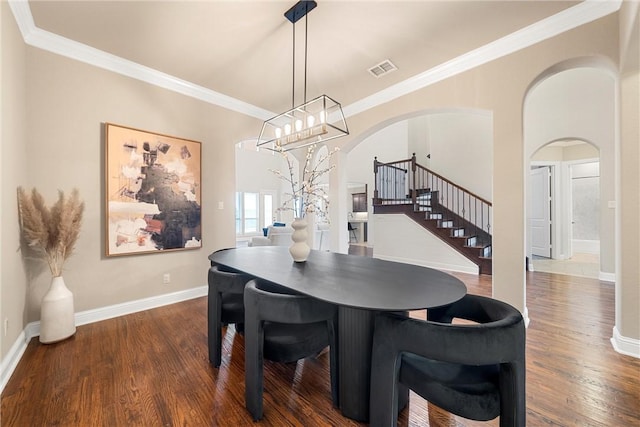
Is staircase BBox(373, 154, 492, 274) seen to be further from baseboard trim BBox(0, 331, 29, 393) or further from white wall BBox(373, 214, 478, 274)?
baseboard trim BBox(0, 331, 29, 393)

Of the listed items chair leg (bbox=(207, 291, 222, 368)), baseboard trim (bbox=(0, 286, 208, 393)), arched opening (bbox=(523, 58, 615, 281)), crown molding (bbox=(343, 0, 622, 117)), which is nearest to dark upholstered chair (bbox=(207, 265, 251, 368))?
chair leg (bbox=(207, 291, 222, 368))

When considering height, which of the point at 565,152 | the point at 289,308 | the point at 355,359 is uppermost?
the point at 565,152

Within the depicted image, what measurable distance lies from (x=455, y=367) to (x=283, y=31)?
9.67 feet

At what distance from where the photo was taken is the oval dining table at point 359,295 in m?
1.26

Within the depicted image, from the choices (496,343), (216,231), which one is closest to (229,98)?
(216,231)

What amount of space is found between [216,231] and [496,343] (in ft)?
11.9

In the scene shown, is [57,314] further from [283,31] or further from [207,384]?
Result: [283,31]

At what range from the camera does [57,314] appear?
2404 millimetres

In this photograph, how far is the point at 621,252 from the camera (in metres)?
2.25

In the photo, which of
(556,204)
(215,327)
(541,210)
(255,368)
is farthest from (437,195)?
(255,368)

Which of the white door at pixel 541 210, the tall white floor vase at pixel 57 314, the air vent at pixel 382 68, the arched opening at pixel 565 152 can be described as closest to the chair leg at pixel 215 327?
the tall white floor vase at pixel 57 314

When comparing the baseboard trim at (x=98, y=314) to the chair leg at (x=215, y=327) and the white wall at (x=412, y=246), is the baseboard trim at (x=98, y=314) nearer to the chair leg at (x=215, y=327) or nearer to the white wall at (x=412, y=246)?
the chair leg at (x=215, y=327)

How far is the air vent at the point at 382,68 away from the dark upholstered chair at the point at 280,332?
2.81 meters

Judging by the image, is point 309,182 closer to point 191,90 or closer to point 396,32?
point 396,32
